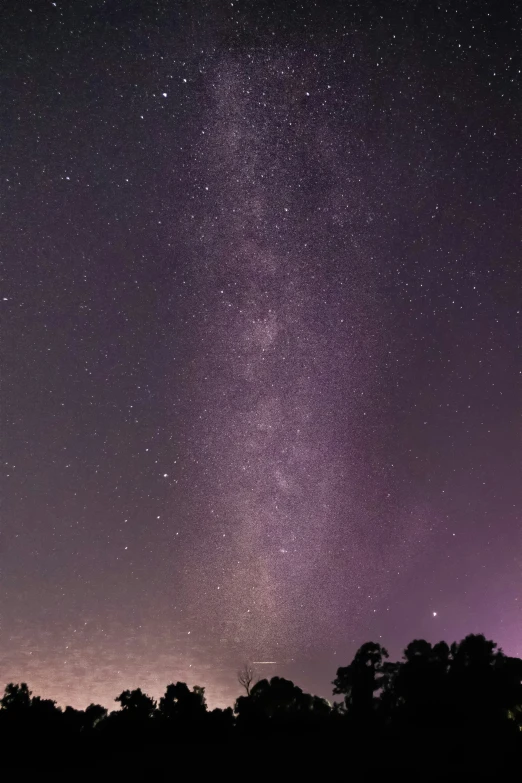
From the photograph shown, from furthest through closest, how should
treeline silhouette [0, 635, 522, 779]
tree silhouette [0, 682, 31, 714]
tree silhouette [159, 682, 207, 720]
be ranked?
tree silhouette [0, 682, 31, 714], tree silhouette [159, 682, 207, 720], treeline silhouette [0, 635, 522, 779]

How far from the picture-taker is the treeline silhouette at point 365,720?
70.6 feet

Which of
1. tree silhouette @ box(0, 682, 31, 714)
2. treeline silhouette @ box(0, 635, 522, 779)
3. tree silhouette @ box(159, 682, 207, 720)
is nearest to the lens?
treeline silhouette @ box(0, 635, 522, 779)

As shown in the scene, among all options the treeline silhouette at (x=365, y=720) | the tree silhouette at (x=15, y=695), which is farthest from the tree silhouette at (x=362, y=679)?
the tree silhouette at (x=15, y=695)

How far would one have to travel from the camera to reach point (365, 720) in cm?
2827

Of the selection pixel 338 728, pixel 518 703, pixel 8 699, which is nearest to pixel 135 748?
pixel 338 728

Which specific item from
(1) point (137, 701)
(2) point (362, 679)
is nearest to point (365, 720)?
(2) point (362, 679)

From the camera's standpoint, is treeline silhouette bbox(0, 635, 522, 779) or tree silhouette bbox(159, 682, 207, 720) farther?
tree silhouette bbox(159, 682, 207, 720)

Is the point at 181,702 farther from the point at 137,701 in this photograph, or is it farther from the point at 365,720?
the point at 365,720

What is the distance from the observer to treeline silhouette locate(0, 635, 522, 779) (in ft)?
70.6

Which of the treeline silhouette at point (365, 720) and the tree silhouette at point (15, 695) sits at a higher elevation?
the tree silhouette at point (15, 695)

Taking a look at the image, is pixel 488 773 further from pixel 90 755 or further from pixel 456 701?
pixel 90 755

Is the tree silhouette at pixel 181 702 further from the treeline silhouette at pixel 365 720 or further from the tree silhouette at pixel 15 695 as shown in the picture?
the tree silhouette at pixel 15 695

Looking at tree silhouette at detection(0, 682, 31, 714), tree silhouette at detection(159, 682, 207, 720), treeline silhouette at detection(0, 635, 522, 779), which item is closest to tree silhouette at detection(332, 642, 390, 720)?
treeline silhouette at detection(0, 635, 522, 779)

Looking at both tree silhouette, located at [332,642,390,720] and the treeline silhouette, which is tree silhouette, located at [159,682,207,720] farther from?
tree silhouette, located at [332,642,390,720]
